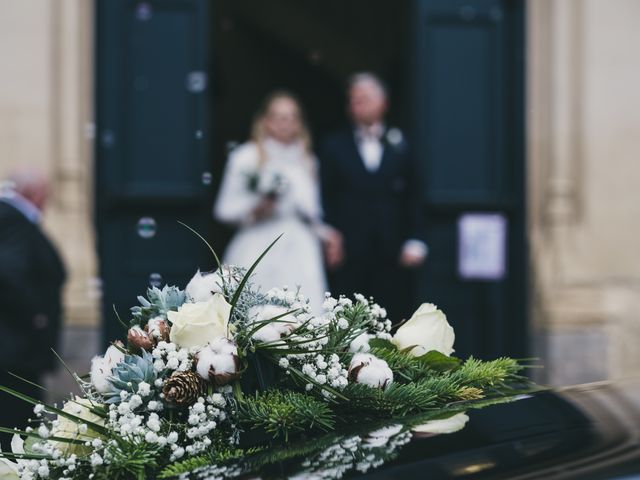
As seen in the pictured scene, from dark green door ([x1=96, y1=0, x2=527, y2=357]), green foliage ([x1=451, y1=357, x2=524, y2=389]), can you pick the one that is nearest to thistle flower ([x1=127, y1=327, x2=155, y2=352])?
green foliage ([x1=451, y1=357, x2=524, y2=389])

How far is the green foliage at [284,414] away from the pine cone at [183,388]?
0.27ft

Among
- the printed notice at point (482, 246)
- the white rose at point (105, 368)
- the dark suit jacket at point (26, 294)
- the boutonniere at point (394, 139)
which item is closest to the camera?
the white rose at point (105, 368)

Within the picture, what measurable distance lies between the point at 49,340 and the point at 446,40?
13.2ft

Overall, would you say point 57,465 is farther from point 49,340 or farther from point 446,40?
point 446,40

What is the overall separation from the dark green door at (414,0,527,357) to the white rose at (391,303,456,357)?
656 centimetres

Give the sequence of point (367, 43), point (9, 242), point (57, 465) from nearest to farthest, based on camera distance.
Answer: point (57, 465)
point (9, 242)
point (367, 43)

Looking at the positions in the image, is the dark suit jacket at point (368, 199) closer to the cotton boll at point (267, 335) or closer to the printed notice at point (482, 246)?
the printed notice at point (482, 246)

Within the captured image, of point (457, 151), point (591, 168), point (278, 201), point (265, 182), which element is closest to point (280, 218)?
point (278, 201)

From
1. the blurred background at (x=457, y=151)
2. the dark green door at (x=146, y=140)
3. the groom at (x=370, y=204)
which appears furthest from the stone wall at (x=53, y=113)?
the groom at (x=370, y=204)

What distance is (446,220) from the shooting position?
30.3 ft

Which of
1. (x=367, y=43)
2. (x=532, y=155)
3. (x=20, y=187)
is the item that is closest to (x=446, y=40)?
(x=532, y=155)

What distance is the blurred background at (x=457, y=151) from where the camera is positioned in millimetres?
8773

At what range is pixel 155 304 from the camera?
2.56 metres

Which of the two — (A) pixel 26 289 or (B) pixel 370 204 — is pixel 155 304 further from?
(B) pixel 370 204
